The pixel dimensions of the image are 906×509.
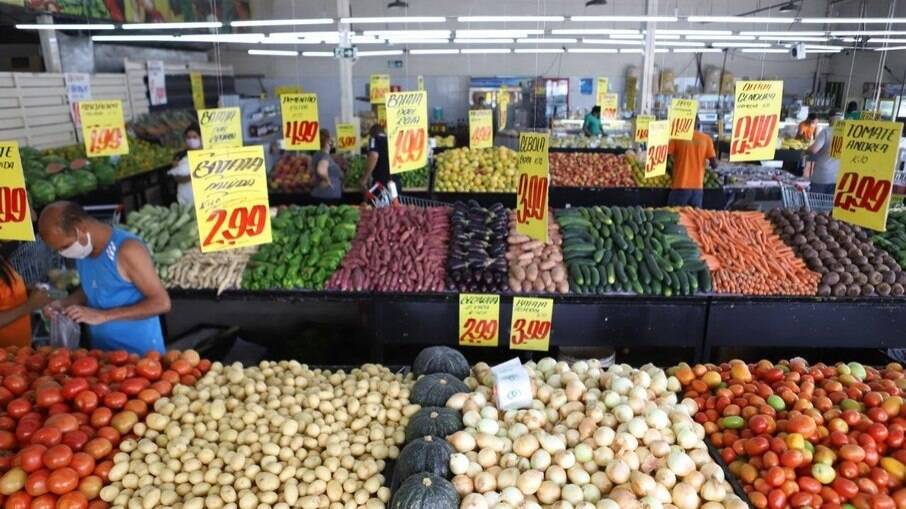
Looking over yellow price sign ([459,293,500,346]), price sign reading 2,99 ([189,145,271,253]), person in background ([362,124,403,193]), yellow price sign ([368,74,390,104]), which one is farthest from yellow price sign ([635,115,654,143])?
price sign reading 2,99 ([189,145,271,253])

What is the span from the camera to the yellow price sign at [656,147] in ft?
21.3

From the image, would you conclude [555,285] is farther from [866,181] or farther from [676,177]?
[676,177]

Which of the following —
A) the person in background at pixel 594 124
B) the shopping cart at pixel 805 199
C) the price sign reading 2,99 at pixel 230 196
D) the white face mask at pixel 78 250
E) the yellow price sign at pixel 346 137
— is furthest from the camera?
the person in background at pixel 594 124

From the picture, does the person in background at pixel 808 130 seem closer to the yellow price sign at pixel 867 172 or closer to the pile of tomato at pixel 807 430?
the yellow price sign at pixel 867 172

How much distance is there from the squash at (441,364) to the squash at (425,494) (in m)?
0.90

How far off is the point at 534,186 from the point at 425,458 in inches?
90.8

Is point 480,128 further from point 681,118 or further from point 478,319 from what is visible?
point 478,319

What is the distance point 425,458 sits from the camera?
2248 millimetres

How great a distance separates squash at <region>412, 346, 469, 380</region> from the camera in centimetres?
304

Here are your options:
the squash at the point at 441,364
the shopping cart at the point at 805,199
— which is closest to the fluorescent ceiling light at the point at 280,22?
the squash at the point at 441,364

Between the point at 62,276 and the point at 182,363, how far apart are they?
112 inches

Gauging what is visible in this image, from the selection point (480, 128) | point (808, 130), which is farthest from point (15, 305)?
point (808, 130)

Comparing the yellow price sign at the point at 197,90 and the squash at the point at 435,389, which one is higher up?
the yellow price sign at the point at 197,90

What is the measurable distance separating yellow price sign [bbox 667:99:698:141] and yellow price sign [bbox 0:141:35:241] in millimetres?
6764
